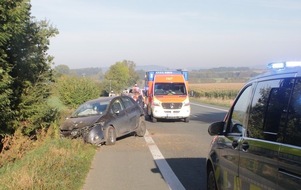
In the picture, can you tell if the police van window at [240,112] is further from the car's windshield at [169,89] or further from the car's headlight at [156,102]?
the car's windshield at [169,89]

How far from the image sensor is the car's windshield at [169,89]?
76.4ft

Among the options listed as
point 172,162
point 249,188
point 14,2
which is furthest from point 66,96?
point 249,188

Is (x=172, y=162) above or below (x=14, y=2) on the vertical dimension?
below

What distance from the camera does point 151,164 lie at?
10.3 metres

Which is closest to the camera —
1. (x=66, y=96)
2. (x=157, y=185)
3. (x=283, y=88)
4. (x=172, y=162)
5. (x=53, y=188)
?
→ (x=283, y=88)

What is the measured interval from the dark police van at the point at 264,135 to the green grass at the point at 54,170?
3014mm

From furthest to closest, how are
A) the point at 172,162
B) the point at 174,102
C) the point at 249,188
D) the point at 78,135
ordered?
1. the point at 174,102
2. the point at 78,135
3. the point at 172,162
4. the point at 249,188

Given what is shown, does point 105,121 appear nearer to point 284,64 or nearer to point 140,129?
point 140,129

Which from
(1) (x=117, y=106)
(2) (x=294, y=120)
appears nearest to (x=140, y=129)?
(1) (x=117, y=106)

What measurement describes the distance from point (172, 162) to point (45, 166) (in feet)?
10.7

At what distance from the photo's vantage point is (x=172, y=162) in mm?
10383

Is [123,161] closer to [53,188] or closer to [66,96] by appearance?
[53,188]

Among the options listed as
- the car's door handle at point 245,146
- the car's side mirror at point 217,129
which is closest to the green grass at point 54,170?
the car's side mirror at point 217,129

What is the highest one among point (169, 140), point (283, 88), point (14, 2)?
point (14, 2)
